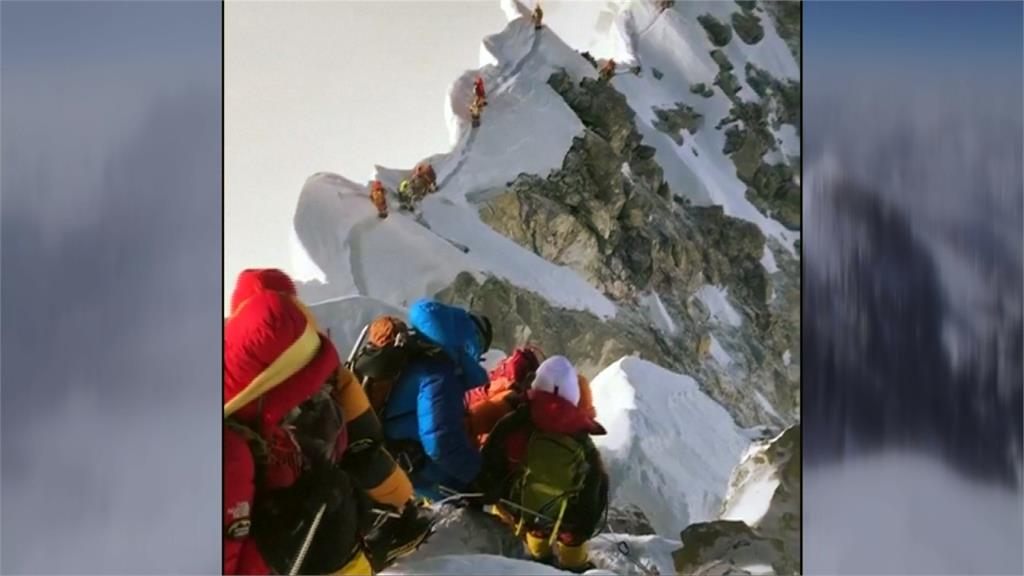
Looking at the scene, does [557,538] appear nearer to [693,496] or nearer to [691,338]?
[693,496]

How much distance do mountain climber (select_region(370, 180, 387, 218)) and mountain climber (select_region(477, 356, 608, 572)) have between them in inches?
24.3

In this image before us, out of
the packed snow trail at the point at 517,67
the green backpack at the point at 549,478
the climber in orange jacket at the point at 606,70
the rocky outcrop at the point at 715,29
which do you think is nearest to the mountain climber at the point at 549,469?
the green backpack at the point at 549,478

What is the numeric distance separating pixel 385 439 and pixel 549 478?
0.44 metres

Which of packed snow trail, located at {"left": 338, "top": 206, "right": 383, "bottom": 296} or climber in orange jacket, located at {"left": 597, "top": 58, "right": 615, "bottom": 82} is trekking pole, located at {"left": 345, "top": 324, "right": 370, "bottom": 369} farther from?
climber in orange jacket, located at {"left": 597, "top": 58, "right": 615, "bottom": 82}

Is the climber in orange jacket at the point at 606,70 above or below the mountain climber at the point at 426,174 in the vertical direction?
above

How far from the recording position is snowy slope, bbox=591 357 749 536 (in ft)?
10.9

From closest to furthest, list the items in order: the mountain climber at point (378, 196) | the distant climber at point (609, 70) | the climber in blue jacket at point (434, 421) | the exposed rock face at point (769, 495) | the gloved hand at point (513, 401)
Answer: the climber in blue jacket at point (434, 421)
the gloved hand at point (513, 401)
the mountain climber at point (378, 196)
the exposed rock face at point (769, 495)
the distant climber at point (609, 70)

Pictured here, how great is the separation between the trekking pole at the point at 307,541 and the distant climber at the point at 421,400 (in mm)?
262

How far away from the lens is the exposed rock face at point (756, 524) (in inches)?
131

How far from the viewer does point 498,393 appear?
3.18 metres

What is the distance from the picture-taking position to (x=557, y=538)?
10.5 ft

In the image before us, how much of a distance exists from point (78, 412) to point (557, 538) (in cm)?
129

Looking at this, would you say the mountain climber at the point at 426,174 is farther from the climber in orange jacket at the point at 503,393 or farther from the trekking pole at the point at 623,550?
the trekking pole at the point at 623,550

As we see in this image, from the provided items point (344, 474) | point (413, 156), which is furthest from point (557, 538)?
point (413, 156)
